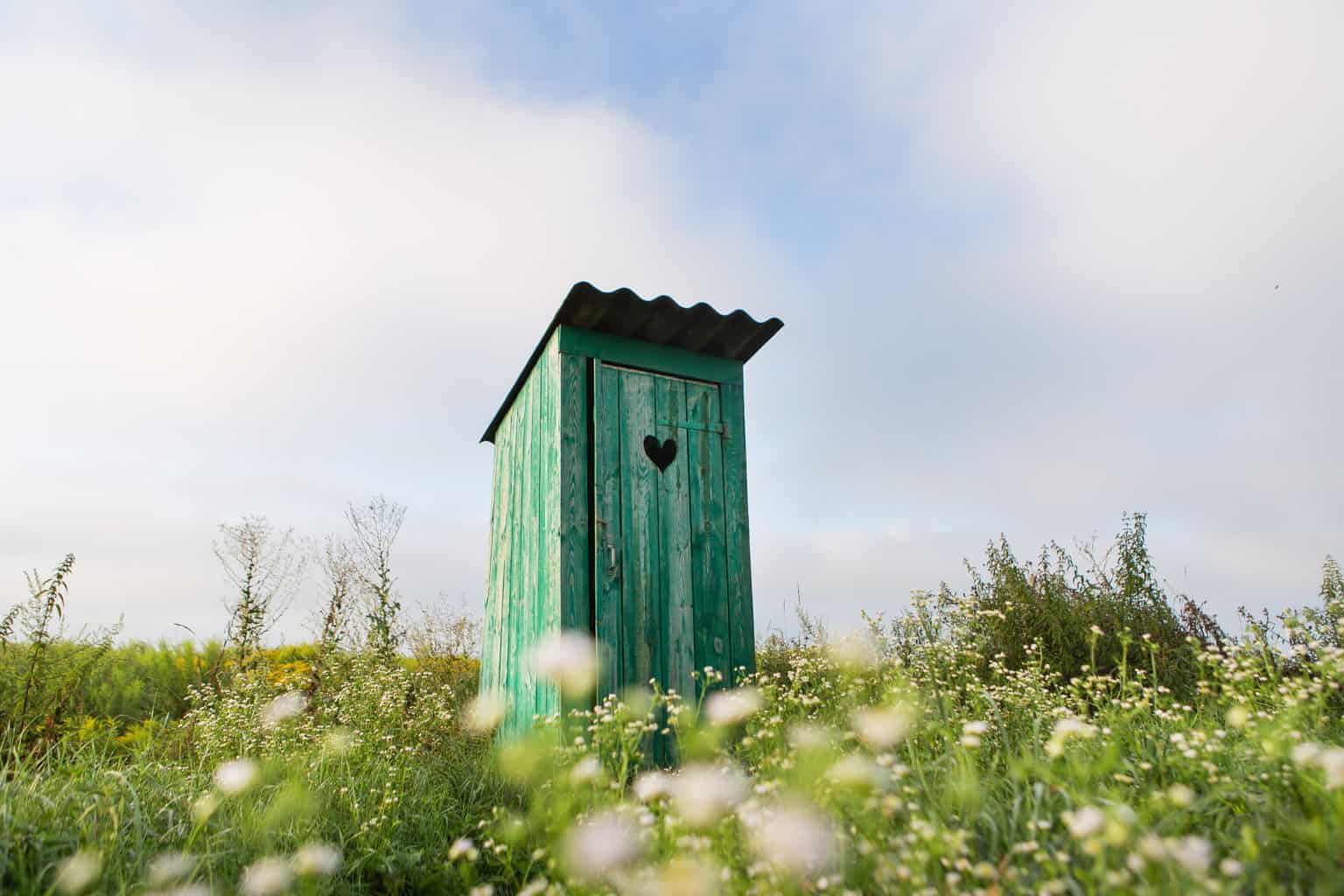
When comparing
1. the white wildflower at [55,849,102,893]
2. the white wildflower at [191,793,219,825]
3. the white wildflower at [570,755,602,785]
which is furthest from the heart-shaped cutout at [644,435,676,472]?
the white wildflower at [55,849,102,893]

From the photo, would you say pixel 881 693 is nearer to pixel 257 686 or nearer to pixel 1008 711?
pixel 1008 711

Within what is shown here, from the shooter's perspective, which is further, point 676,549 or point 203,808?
point 676,549

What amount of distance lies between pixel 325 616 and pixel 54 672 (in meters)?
1.98

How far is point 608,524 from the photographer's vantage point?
4.40 meters

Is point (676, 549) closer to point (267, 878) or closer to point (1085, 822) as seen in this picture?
point (267, 878)

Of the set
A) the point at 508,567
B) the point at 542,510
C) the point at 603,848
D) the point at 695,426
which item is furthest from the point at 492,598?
the point at 603,848

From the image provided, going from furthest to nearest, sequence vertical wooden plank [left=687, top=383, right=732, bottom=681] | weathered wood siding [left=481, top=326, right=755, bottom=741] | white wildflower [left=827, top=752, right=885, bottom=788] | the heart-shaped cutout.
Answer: the heart-shaped cutout, vertical wooden plank [left=687, top=383, right=732, bottom=681], weathered wood siding [left=481, top=326, right=755, bottom=741], white wildflower [left=827, top=752, right=885, bottom=788]

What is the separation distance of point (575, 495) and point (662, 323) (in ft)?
4.19

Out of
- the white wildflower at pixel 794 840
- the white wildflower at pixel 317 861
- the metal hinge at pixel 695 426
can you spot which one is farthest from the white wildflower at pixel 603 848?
the metal hinge at pixel 695 426

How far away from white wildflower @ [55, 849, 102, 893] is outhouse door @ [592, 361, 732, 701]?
2.33 meters

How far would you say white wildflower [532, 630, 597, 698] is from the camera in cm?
395

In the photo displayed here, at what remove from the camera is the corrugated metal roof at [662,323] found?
445cm

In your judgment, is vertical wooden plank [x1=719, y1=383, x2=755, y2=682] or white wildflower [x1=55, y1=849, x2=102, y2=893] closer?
white wildflower [x1=55, y1=849, x2=102, y2=893]

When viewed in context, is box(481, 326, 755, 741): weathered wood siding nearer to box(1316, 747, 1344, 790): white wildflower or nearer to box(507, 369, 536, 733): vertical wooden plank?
box(507, 369, 536, 733): vertical wooden plank
